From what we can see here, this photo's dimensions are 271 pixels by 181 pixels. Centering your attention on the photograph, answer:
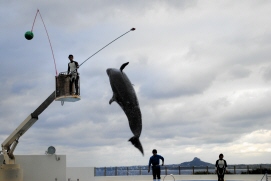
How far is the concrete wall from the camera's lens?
2517 centimetres

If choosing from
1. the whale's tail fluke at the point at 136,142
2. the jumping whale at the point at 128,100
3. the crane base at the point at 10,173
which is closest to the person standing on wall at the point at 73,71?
the jumping whale at the point at 128,100

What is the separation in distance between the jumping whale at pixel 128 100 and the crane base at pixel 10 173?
37.7 ft

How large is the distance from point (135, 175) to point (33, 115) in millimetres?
13293

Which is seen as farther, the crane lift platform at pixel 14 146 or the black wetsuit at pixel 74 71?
the crane lift platform at pixel 14 146

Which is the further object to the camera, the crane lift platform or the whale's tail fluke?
the crane lift platform

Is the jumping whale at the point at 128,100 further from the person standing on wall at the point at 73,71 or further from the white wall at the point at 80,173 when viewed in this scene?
the white wall at the point at 80,173

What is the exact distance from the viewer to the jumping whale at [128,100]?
12961 millimetres

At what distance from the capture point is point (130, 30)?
14039mm

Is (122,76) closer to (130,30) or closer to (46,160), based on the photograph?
(130,30)

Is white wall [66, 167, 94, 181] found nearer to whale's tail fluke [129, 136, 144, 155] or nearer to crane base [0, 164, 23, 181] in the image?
crane base [0, 164, 23, 181]

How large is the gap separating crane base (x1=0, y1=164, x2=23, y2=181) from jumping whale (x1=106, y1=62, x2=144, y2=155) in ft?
37.7

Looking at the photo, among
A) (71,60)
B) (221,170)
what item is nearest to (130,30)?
(71,60)

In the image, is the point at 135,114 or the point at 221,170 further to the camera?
the point at 221,170

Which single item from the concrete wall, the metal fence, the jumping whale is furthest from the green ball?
the metal fence
